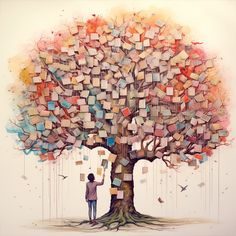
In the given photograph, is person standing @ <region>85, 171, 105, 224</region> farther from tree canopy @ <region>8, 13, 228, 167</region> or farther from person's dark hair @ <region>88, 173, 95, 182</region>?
tree canopy @ <region>8, 13, 228, 167</region>

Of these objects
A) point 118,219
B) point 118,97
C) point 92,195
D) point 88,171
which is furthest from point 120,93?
point 118,219

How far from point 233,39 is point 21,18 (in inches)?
50.3

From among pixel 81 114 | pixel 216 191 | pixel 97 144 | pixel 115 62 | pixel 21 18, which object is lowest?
pixel 216 191

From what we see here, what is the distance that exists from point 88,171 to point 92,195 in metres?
0.14

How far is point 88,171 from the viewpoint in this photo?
2.69 meters

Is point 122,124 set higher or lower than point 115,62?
lower

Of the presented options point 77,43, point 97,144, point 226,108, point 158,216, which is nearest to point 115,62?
point 77,43

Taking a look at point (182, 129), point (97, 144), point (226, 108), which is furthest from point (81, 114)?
point (226, 108)

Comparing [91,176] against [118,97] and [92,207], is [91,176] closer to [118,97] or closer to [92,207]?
[92,207]

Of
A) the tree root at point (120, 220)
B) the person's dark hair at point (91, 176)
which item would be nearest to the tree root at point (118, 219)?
the tree root at point (120, 220)

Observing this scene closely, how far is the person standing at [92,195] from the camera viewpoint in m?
2.69

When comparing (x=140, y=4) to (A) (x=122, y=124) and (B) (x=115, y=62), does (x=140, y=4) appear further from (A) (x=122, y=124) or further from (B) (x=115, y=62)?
(A) (x=122, y=124)

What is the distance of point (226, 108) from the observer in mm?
2750

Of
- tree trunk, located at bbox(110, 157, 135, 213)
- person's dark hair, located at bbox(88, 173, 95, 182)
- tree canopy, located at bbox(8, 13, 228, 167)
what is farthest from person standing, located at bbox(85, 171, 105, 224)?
tree canopy, located at bbox(8, 13, 228, 167)
